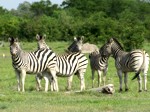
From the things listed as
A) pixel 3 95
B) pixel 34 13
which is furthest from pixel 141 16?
pixel 3 95

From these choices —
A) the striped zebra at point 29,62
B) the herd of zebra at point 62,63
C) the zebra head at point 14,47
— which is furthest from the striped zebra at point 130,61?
the zebra head at point 14,47

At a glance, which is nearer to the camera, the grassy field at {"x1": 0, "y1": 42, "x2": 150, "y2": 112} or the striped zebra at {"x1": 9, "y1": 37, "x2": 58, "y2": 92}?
the grassy field at {"x1": 0, "y1": 42, "x2": 150, "y2": 112}

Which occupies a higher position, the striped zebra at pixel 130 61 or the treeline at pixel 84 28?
the treeline at pixel 84 28

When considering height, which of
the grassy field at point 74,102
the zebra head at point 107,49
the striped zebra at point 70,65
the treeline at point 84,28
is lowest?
the grassy field at point 74,102

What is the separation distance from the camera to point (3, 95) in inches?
531

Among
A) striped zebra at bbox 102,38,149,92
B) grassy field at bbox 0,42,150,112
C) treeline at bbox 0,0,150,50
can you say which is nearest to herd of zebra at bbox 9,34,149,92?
striped zebra at bbox 102,38,149,92

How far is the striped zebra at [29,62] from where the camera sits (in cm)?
1572

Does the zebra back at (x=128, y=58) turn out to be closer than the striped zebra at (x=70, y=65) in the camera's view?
Yes

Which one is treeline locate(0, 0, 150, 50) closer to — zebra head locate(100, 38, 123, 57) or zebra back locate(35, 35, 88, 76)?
zebra head locate(100, 38, 123, 57)

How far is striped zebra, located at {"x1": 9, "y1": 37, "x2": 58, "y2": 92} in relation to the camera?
51.6ft

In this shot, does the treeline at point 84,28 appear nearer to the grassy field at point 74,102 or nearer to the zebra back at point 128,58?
the zebra back at point 128,58

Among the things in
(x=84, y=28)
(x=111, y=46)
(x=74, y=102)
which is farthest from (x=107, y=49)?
(x=84, y=28)

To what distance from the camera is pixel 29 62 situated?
1602 centimetres

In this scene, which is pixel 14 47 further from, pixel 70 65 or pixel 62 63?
pixel 70 65
